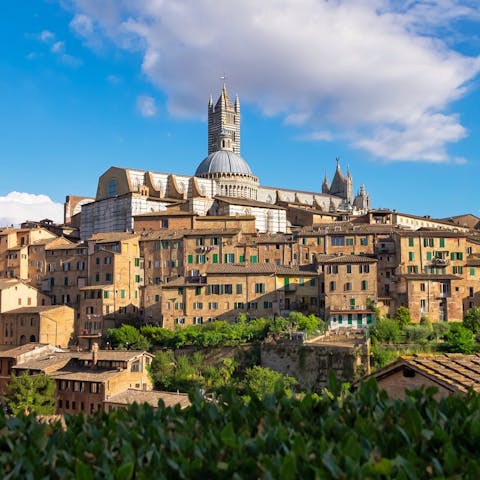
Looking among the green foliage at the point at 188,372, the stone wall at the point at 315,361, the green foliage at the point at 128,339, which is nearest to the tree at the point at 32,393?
the green foliage at the point at 188,372

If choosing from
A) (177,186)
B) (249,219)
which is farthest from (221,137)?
(249,219)

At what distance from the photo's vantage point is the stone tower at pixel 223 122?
4941 inches

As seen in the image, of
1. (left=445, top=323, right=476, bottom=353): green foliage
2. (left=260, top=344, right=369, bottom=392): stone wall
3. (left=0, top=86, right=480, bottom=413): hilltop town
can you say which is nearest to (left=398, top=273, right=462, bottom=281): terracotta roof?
(left=0, top=86, right=480, bottom=413): hilltop town

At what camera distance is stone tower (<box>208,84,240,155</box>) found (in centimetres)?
12550

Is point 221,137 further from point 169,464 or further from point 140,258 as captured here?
point 169,464

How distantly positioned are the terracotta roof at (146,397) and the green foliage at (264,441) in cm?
3290

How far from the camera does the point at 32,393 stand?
157 ft

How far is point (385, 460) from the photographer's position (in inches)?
282

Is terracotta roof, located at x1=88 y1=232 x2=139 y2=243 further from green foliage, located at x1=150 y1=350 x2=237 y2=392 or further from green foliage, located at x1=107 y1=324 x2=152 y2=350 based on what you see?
green foliage, located at x1=150 y1=350 x2=237 y2=392

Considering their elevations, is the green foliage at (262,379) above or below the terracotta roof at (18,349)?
below

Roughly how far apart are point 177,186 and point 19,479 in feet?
279

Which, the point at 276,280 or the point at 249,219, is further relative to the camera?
the point at 249,219

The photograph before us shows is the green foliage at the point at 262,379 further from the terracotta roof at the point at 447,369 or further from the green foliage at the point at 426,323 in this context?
the terracotta roof at the point at 447,369

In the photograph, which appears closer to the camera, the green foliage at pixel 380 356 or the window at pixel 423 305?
the green foliage at pixel 380 356
